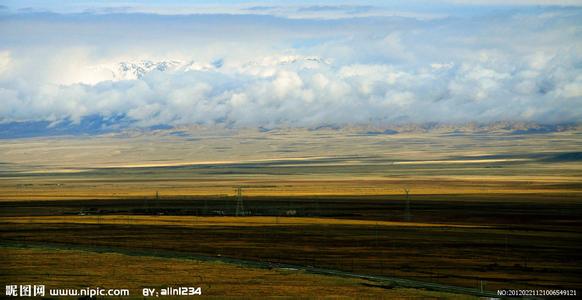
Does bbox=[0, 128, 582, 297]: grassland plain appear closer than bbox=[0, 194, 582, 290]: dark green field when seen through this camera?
No

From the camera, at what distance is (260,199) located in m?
126

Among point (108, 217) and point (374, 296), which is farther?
point (108, 217)

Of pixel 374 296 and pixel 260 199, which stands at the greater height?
pixel 260 199

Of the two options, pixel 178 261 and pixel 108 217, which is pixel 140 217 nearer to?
pixel 108 217

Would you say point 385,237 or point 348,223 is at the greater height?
point 348,223

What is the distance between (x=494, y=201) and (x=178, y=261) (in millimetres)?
64733

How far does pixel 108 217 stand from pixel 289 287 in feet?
169

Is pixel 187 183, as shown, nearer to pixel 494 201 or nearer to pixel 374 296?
pixel 494 201

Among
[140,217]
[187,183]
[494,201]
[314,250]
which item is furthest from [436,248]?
[187,183]

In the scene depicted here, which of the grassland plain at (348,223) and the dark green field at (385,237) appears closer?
the dark green field at (385,237)

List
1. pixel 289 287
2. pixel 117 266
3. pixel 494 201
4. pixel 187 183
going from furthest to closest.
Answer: pixel 187 183 < pixel 494 201 < pixel 117 266 < pixel 289 287

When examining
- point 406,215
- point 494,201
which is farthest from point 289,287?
point 494,201

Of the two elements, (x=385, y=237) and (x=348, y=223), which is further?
(x=348, y=223)

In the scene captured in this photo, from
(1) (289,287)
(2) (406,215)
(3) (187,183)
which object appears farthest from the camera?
(3) (187,183)
